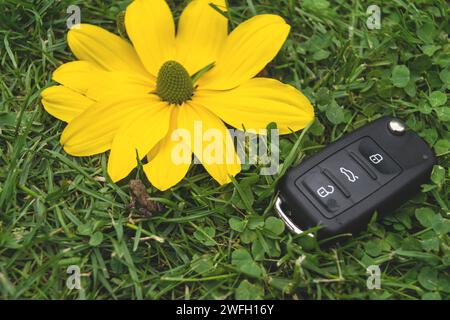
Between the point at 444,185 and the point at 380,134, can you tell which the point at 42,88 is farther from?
the point at 444,185

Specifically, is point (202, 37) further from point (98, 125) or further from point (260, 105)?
point (98, 125)

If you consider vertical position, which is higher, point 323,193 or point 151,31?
point 151,31

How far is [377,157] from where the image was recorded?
1448 mm

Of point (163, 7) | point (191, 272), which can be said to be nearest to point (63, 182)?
point (191, 272)

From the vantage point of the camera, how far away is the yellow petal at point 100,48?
156cm

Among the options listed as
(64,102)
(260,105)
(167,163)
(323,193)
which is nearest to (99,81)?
(64,102)

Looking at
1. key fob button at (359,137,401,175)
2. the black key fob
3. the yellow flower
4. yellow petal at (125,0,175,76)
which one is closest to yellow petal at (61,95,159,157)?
the yellow flower

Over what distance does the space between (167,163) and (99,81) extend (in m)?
0.26

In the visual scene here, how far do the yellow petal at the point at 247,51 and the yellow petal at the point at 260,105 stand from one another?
0.02 meters

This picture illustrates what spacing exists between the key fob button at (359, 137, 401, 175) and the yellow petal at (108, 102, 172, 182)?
454 mm

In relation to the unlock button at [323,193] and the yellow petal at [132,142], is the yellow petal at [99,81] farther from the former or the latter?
the unlock button at [323,193]

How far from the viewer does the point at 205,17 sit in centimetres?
158

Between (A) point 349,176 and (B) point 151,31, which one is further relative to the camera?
(B) point 151,31

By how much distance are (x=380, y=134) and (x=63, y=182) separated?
2.46ft
